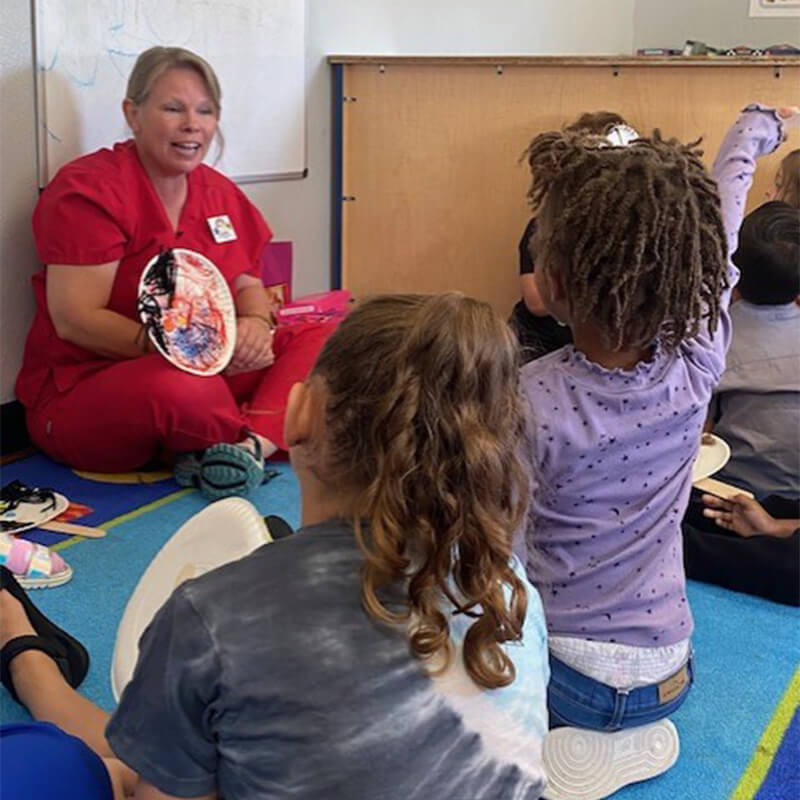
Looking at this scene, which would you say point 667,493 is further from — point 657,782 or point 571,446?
point 657,782

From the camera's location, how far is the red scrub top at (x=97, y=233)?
215 centimetres

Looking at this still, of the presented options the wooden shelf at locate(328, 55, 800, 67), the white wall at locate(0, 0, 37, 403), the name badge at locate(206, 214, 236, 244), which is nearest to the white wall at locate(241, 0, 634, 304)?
the wooden shelf at locate(328, 55, 800, 67)

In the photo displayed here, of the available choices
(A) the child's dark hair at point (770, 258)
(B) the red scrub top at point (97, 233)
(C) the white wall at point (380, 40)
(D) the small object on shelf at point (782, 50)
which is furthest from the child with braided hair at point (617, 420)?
(D) the small object on shelf at point (782, 50)

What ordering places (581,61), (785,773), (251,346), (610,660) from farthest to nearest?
1. (581,61)
2. (251,346)
3. (785,773)
4. (610,660)

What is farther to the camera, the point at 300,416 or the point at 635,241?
the point at 635,241

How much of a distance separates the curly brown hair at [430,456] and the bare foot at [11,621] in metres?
0.82

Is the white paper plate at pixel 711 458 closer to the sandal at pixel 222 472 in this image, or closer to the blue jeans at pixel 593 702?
the blue jeans at pixel 593 702

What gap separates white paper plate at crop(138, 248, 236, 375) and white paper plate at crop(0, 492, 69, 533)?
39 centimetres

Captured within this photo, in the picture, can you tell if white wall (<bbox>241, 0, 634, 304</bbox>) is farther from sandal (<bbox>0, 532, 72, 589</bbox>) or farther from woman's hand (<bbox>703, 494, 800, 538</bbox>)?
woman's hand (<bbox>703, 494, 800, 538</bbox>)

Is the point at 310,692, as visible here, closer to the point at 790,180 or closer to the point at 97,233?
the point at 97,233

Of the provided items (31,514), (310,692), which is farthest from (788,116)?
(31,514)

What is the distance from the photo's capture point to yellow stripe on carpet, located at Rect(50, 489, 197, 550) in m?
1.84

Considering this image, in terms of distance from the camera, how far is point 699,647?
1.64 m

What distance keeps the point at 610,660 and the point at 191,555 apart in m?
0.49
